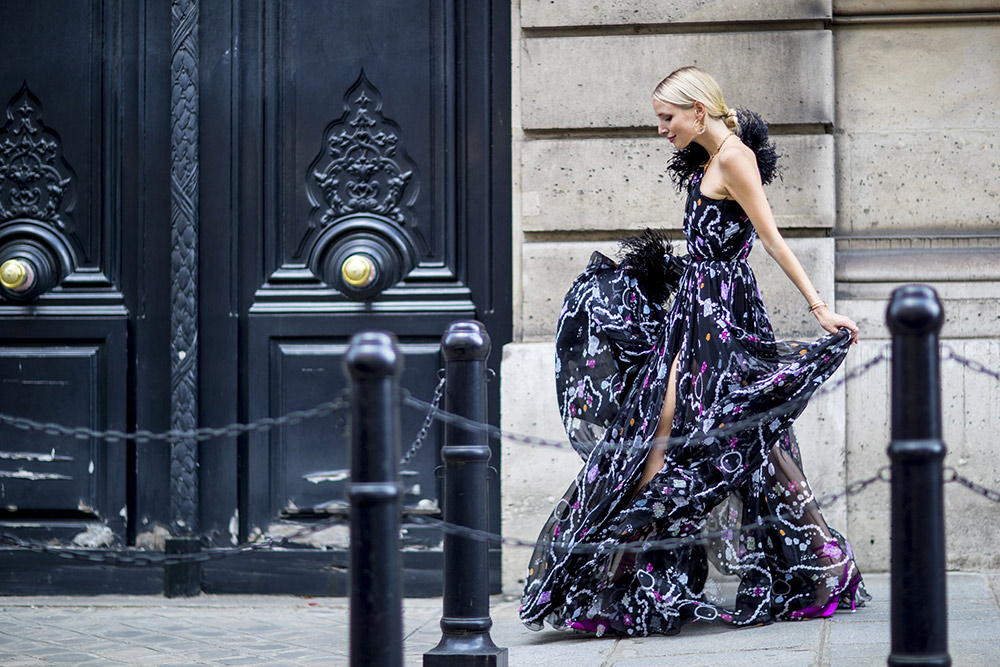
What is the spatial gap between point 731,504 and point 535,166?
6.08ft

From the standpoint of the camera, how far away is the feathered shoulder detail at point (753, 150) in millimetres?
4898

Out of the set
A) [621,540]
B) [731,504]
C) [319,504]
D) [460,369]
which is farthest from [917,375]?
[319,504]

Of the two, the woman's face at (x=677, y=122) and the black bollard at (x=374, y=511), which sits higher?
the woman's face at (x=677, y=122)

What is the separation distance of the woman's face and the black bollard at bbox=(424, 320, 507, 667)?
1.26 m

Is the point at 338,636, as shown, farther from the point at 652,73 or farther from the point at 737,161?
the point at 652,73

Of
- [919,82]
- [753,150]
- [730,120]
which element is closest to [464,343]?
[730,120]

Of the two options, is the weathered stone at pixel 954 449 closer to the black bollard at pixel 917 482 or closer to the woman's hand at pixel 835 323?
the woman's hand at pixel 835 323

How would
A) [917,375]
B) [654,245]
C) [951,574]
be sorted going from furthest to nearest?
[951,574] → [654,245] → [917,375]

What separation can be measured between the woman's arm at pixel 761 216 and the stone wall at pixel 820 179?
115 centimetres

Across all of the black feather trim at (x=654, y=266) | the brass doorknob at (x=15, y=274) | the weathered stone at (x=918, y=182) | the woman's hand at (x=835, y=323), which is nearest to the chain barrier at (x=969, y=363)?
the woman's hand at (x=835, y=323)

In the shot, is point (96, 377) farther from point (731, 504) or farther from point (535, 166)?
point (731, 504)

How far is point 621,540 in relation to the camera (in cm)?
468

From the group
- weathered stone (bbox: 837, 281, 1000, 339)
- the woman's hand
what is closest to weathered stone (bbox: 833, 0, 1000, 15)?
weathered stone (bbox: 837, 281, 1000, 339)

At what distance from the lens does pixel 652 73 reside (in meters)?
5.81
